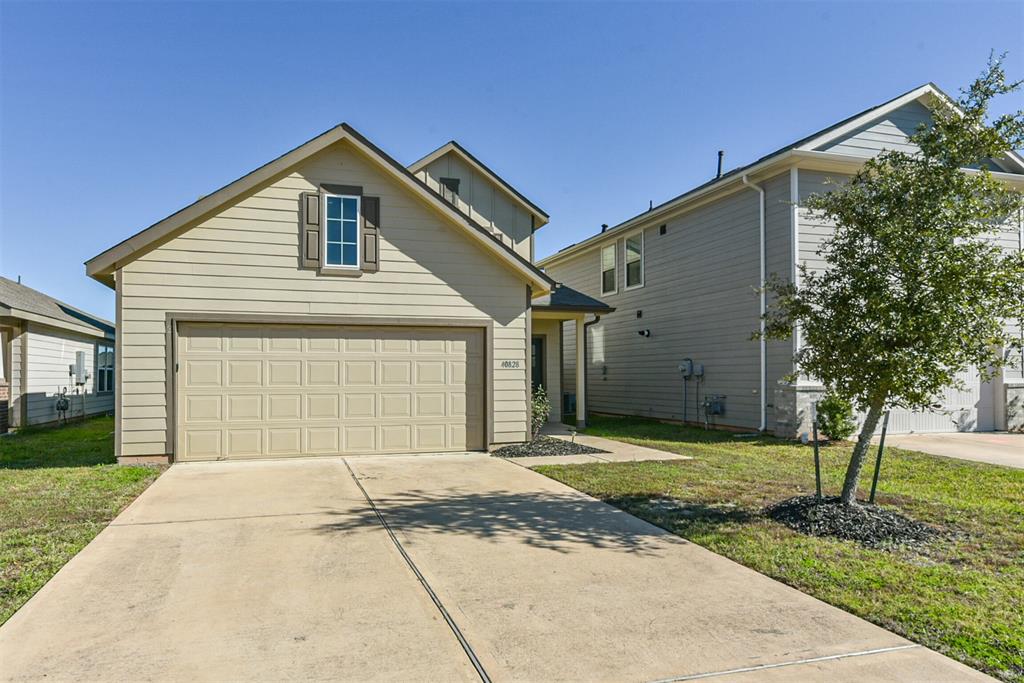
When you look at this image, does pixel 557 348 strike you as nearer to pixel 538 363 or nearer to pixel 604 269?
pixel 538 363

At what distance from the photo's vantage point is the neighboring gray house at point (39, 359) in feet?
47.0

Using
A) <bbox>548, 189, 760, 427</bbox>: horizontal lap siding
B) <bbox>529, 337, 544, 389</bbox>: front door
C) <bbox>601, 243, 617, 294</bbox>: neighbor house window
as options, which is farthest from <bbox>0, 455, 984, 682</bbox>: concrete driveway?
<bbox>601, 243, 617, 294</bbox>: neighbor house window

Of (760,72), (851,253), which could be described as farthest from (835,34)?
(851,253)

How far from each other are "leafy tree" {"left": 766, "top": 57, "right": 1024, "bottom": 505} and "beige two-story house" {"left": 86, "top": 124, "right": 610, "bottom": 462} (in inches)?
230

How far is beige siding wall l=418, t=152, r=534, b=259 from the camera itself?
52.3 feet

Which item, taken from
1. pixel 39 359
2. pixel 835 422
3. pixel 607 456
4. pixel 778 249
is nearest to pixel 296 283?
pixel 607 456

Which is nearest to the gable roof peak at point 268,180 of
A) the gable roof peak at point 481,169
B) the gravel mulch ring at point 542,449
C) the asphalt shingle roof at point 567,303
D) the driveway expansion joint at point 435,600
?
the gravel mulch ring at point 542,449

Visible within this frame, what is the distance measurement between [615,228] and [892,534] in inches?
563

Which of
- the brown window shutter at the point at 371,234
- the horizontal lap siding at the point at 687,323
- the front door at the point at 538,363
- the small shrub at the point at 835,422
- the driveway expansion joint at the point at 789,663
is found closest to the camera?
the driveway expansion joint at the point at 789,663

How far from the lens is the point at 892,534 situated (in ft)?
19.0

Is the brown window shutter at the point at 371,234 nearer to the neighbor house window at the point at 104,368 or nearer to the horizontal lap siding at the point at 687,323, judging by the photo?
the horizontal lap siding at the point at 687,323

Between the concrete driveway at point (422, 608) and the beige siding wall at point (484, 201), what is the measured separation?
10572 millimetres

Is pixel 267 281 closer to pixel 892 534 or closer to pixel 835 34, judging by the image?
pixel 892 534

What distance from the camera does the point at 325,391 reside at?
34.8 ft
